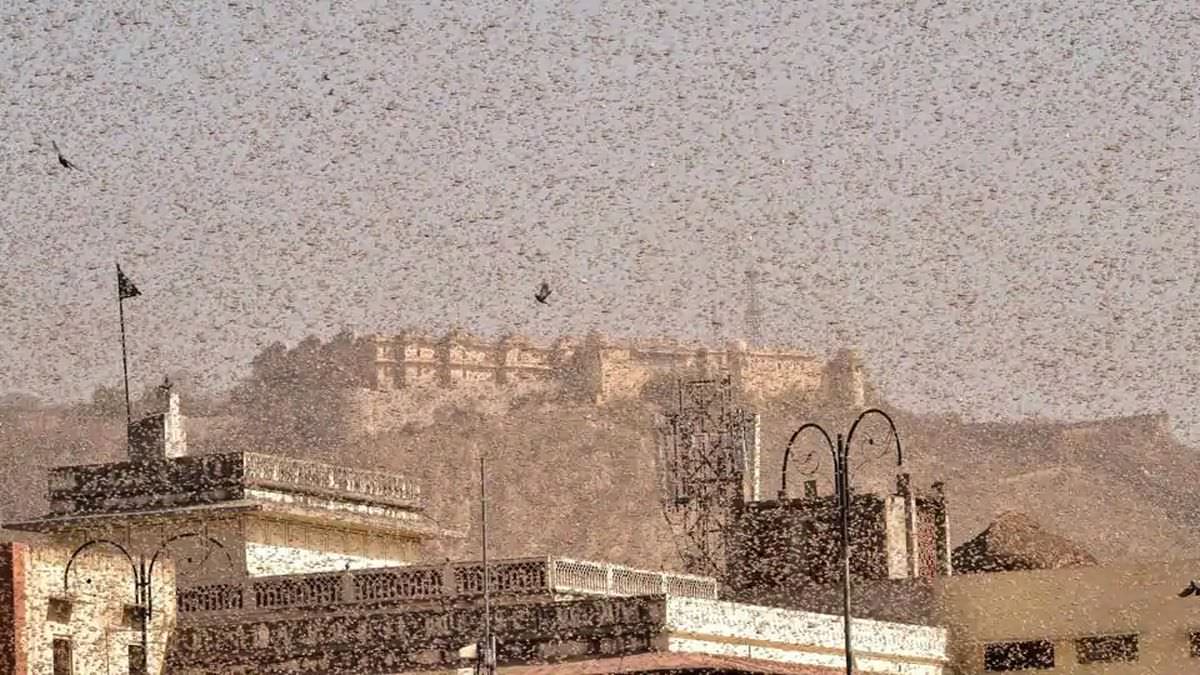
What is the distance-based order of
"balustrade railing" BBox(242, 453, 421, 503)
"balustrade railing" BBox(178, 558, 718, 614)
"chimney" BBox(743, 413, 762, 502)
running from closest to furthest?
1. "balustrade railing" BBox(178, 558, 718, 614)
2. "balustrade railing" BBox(242, 453, 421, 503)
3. "chimney" BBox(743, 413, 762, 502)

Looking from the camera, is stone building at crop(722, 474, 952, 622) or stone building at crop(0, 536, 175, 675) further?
stone building at crop(722, 474, 952, 622)

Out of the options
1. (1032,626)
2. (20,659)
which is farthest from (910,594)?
(20,659)

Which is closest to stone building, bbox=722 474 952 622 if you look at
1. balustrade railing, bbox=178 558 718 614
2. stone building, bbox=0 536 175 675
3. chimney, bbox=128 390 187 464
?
balustrade railing, bbox=178 558 718 614

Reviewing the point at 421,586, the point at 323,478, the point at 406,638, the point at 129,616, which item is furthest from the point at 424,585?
the point at 323,478

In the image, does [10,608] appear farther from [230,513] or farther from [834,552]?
[834,552]

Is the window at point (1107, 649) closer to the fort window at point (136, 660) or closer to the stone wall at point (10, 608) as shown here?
the fort window at point (136, 660)

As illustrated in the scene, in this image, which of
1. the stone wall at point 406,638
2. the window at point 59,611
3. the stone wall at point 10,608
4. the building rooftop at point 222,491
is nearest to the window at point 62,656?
the window at point 59,611

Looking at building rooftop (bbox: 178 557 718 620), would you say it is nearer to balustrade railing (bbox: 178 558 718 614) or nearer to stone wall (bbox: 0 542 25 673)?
balustrade railing (bbox: 178 558 718 614)

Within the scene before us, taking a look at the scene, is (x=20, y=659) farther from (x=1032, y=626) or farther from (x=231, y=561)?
(x=1032, y=626)
